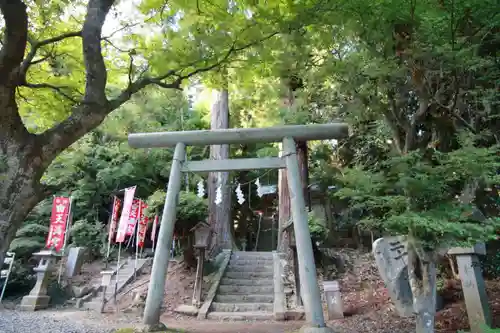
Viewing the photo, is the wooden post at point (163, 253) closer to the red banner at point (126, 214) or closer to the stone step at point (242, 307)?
the stone step at point (242, 307)

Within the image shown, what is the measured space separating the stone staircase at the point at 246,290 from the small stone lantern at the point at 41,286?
17.7ft

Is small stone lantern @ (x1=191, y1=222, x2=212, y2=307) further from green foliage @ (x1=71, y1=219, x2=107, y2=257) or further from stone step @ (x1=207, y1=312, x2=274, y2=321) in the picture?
green foliage @ (x1=71, y1=219, x2=107, y2=257)

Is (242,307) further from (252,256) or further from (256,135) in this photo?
(256,135)

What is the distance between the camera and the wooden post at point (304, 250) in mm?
5258

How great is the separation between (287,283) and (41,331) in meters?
5.77

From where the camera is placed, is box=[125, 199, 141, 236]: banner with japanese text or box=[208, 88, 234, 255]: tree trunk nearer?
box=[125, 199, 141, 236]: banner with japanese text

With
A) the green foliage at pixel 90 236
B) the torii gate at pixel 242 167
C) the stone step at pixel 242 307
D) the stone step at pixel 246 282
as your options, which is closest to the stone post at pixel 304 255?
the torii gate at pixel 242 167

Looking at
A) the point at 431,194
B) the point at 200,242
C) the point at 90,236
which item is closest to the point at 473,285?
the point at 431,194

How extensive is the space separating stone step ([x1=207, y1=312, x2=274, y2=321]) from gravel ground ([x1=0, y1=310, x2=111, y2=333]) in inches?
96.2

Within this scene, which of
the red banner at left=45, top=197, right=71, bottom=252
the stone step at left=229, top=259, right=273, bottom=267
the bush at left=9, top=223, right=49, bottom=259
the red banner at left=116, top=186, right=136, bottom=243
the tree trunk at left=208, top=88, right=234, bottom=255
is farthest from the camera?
the tree trunk at left=208, top=88, right=234, bottom=255

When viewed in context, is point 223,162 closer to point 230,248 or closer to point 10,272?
point 230,248

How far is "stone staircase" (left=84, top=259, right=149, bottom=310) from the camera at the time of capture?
10.6 metres

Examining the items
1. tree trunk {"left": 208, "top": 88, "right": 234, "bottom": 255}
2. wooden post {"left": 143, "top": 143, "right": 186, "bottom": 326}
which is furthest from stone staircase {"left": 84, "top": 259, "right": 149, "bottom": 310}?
wooden post {"left": 143, "top": 143, "right": 186, "bottom": 326}

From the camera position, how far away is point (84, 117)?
4.29m
